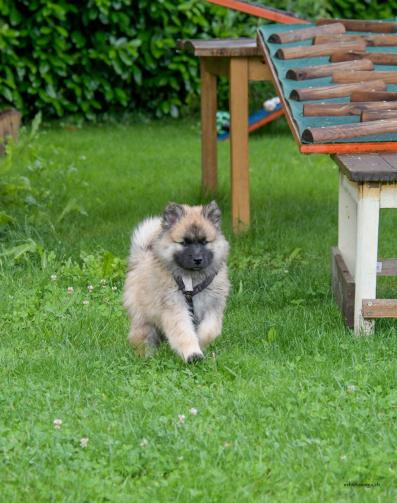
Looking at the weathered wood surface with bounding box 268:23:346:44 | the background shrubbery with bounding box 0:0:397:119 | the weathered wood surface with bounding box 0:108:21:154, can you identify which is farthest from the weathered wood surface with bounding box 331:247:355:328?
the background shrubbery with bounding box 0:0:397:119

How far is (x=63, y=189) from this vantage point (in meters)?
9.10

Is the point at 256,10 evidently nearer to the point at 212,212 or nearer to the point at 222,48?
the point at 222,48

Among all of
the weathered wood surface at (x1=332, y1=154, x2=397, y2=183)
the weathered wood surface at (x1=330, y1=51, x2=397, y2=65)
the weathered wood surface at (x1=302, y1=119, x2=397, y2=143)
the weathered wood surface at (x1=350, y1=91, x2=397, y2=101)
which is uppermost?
the weathered wood surface at (x1=330, y1=51, x2=397, y2=65)

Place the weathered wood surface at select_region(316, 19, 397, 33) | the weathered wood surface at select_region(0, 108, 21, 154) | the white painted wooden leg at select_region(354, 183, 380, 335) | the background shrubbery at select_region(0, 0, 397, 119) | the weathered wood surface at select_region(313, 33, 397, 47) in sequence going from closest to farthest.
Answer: the white painted wooden leg at select_region(354, 183, 380, 335) → the weathered wood surface at select_region(313, 33, 397, 47) → the weathered wood surface at select_region(316, 19, 397, 33) → the weathered wood surface at select_region(0, 108, 21, 154) → the background shrubbery at select_region(0, 0, 397, 119)

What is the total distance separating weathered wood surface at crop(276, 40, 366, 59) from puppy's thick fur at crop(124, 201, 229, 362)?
7.56ft

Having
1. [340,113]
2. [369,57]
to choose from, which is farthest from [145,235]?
[369,57]

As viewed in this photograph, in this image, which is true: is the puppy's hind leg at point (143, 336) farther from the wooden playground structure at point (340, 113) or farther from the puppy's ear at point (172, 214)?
the wooden playground structure at point (340, 113)

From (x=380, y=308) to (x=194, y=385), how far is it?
3.85 ft

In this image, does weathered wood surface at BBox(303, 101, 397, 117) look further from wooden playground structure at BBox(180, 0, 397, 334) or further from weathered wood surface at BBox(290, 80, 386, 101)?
weathered wood surface at BBox(290, 80, 386, 101)

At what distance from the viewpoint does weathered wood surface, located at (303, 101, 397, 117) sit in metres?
5.86

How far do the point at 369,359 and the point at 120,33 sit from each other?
8.64m

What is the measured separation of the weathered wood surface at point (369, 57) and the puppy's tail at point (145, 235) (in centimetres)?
205

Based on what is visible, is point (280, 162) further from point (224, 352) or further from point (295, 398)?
point (295, 398)

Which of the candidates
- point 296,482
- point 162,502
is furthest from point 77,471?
point 296,482
